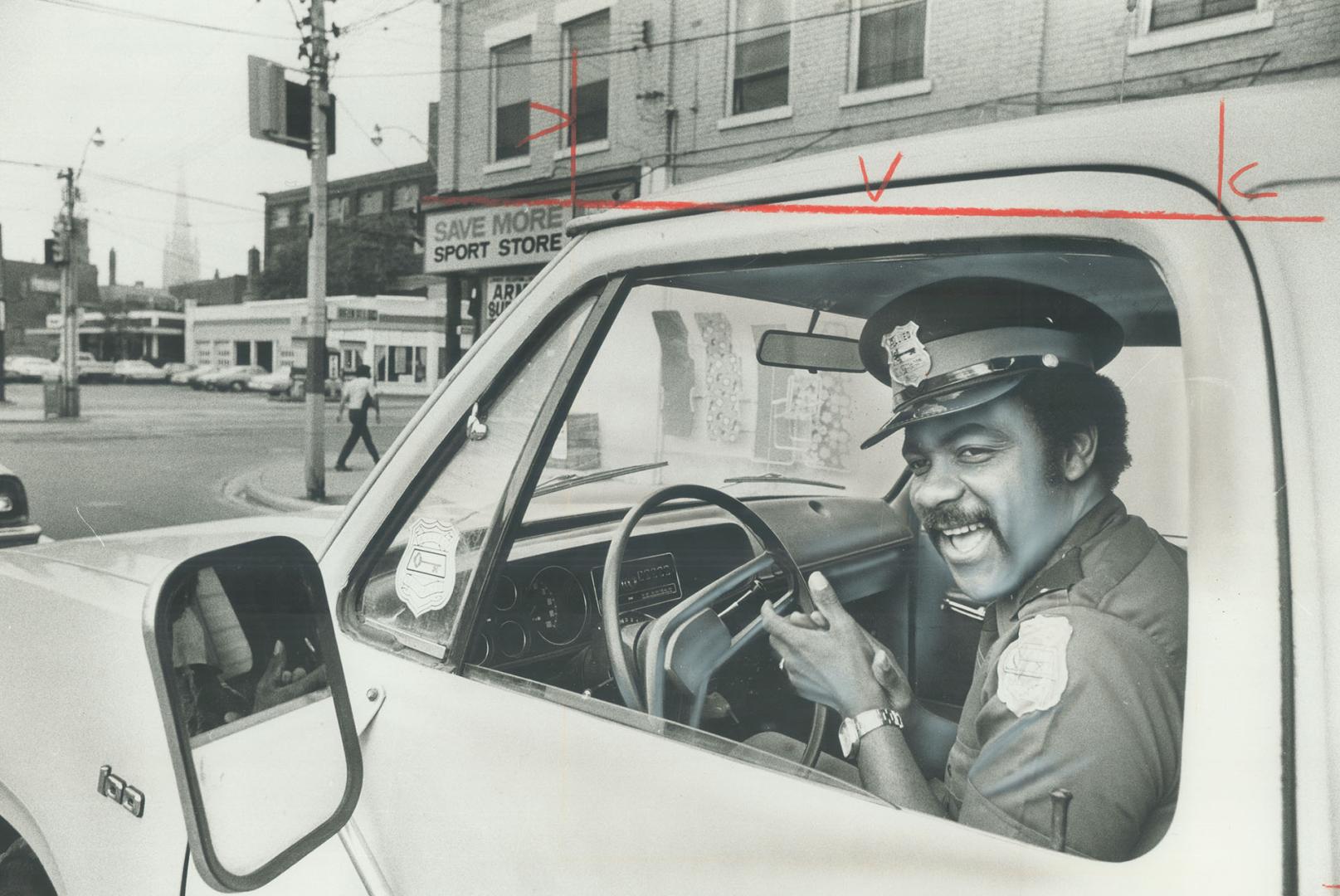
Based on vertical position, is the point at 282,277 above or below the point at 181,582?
above

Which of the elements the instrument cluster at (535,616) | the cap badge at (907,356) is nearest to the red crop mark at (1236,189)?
the cap badge at (907,356)

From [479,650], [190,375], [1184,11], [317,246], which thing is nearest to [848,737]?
[479,650]

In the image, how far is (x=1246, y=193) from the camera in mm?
667

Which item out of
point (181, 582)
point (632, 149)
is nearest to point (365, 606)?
point (181, 582)

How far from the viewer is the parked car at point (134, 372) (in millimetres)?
2523

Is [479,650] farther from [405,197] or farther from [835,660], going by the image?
[405,197]

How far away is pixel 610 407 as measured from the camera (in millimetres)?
1267

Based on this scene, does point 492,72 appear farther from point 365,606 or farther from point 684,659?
point 684,659

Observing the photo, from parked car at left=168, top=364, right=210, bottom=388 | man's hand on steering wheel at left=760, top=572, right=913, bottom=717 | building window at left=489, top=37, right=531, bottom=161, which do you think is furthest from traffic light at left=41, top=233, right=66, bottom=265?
man's hand on steering wheel at left=760, top=572, right=913, bottom=717

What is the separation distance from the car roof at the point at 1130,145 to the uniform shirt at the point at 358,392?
1.12m

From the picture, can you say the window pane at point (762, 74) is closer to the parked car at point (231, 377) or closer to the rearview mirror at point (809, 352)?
the rearview mirror at point (809, 352)

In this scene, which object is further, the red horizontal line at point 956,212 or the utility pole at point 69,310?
the utility pole at point 69,310

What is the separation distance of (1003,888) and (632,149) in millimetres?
1078

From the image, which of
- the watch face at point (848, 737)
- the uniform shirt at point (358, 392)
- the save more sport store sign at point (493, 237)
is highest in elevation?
the save more sport store sign at point (493, 237)
